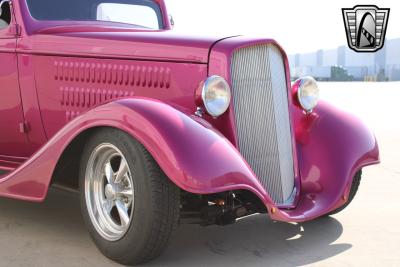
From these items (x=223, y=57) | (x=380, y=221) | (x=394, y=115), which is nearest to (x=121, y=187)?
(x=223, y=57)

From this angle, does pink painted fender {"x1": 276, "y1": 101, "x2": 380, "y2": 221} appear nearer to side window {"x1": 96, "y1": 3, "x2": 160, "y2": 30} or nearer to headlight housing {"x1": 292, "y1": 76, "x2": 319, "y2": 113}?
headlight housing {"x1": 292, "y1": 76, "x2": 319, "y2": 113}

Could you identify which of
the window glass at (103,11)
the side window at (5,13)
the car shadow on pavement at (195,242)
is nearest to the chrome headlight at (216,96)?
the car shadow on pavement at (195,242)

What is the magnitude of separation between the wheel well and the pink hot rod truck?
0.03ft

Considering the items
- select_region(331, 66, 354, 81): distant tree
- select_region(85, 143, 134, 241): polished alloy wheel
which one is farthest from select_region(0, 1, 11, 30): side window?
select_region(331, 66, 354, 81): distant tree

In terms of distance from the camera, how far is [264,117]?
3.72 meters

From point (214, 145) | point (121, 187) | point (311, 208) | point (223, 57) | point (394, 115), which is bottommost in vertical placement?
point (394, 115)

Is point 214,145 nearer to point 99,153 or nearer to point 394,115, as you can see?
point 99,153

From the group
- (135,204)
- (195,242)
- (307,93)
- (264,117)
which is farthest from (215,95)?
(307,93)

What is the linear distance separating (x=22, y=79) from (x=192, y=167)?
6.89 feet

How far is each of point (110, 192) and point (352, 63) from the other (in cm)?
9109

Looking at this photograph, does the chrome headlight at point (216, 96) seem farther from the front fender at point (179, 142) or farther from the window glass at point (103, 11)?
the window glass at point (103, 11)

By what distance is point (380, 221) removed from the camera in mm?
4258

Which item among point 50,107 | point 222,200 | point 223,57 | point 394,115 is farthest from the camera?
point 394,115

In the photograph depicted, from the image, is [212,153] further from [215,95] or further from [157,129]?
[215,95]
